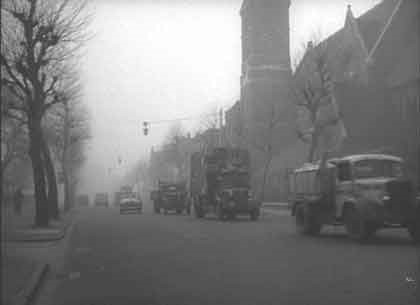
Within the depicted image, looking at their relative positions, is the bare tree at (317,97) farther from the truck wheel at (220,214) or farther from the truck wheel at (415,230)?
the truck wheel at (415,230)

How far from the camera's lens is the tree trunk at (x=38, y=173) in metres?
29.4

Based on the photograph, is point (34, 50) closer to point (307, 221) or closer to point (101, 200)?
point (307, 221)

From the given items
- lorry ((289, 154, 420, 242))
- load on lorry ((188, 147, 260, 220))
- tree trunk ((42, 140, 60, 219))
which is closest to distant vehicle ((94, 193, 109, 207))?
tree trunk ((42, 140, 60, 219))

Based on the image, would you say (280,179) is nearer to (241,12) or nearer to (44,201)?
(241,12)

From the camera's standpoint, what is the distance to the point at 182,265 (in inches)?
543

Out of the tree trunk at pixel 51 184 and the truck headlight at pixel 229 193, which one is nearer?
the truck headlight at pixel 229 193

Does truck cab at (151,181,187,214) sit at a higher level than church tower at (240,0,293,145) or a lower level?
lower

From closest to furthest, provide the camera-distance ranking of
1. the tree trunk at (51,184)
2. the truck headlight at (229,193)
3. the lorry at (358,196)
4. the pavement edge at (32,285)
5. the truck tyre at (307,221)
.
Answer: the pavement edge at (32,285) → the lorry at (358,196) → the truck tyre at (307,221) → the truck headlight at (229,193) → the tree trunk at (51,184)

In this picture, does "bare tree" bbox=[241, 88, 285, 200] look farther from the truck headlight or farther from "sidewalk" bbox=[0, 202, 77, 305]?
"sidewalk" bbox=[0, 202, 77, 305]

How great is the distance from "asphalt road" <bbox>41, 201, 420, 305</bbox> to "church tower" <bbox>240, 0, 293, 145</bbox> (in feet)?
178

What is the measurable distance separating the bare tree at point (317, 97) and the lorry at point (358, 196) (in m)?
23.5

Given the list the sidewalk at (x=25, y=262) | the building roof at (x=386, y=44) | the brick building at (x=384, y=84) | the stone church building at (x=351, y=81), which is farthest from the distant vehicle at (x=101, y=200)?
the sidewalk at (x=25, y=262)

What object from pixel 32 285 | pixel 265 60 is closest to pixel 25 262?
pixel 32 285

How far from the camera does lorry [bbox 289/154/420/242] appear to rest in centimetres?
1734
